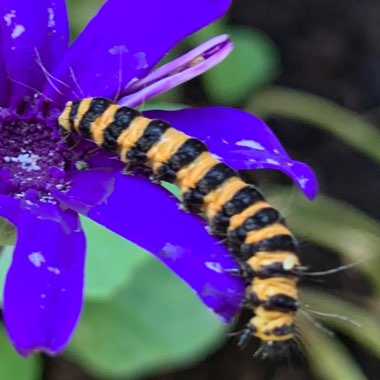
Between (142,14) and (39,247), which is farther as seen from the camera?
(142,14)

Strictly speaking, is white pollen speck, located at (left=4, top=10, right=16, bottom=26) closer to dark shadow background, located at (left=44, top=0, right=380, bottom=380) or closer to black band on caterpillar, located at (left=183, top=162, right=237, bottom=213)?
black band on caterpillar, located at (left=183, top=162, right=237, bottom=213)

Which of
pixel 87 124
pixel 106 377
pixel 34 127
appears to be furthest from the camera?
pixel 106 377

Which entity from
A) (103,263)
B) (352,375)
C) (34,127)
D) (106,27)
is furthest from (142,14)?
(352,375)

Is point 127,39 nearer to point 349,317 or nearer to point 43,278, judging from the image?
point 43,278

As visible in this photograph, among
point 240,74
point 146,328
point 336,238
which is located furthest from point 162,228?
point 240,74

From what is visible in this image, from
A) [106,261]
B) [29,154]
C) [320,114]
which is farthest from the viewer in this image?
[320,114]

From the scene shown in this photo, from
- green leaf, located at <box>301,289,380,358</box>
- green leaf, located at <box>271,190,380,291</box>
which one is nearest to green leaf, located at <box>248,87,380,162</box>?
green leaf, located at <box>271,190,380,291</box>

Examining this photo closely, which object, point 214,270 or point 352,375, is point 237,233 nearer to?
point 214,270
